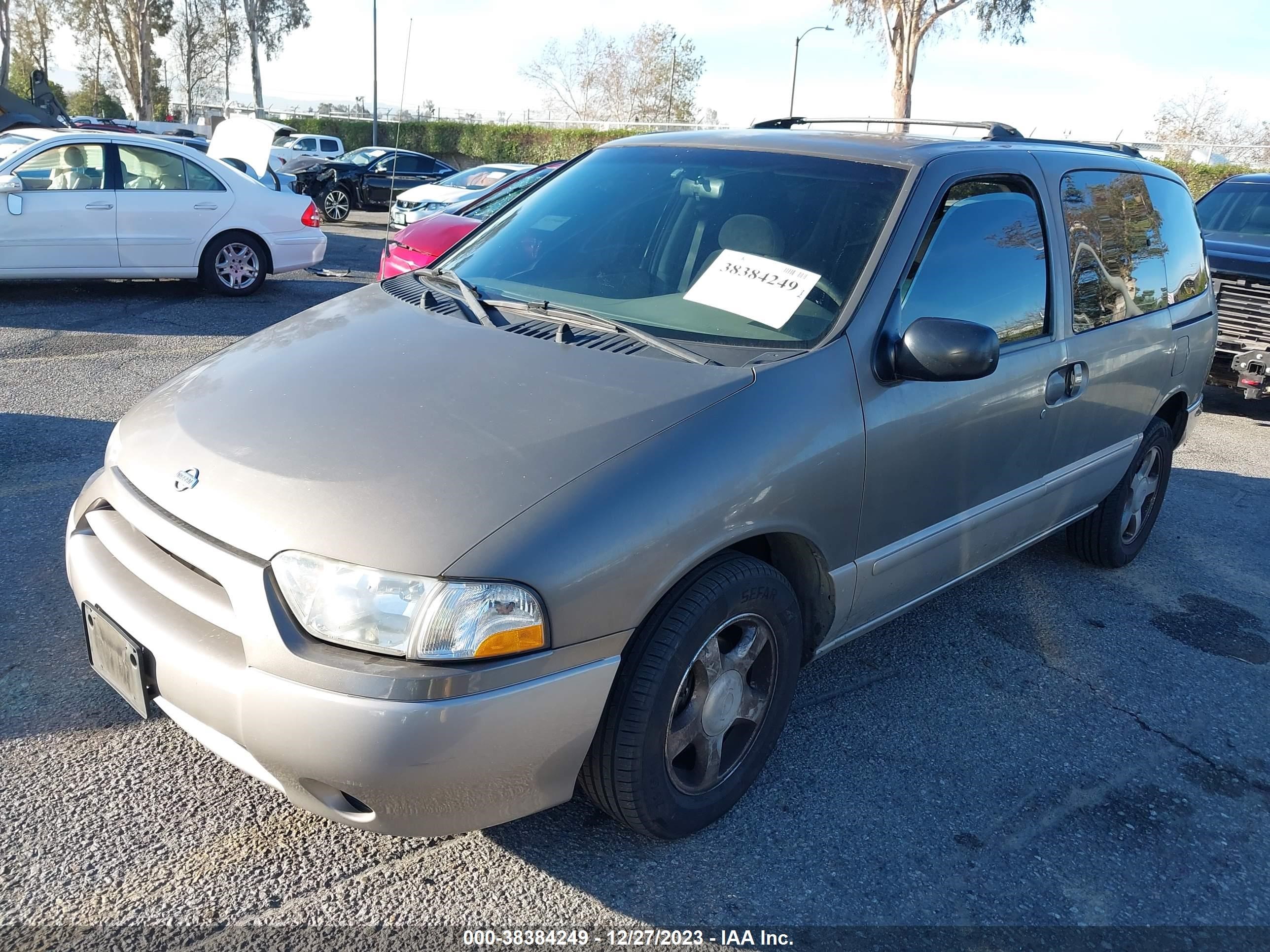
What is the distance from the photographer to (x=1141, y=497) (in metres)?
4.77

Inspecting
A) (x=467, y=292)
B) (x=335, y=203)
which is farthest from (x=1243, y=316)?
(x=335, y=203)

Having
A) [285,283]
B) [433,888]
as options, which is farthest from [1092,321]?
[285,283]

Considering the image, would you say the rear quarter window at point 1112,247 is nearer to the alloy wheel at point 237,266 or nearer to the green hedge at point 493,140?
the alloy wheel at point 237,266

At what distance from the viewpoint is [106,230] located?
8938 mm

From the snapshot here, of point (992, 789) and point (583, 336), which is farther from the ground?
point (583, 336)

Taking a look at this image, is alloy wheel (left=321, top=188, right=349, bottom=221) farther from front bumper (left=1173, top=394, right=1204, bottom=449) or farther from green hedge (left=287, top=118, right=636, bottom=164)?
front bumper (left=1173, top=394, right=1204, bottom=449)

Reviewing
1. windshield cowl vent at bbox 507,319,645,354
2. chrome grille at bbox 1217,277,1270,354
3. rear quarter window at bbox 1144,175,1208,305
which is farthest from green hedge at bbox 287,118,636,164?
windshield cowl vent at bbox 507,319,645,354

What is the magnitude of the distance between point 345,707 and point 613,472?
742mm

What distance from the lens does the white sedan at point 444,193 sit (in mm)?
13766

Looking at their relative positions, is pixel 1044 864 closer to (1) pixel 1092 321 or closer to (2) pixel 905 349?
(2) pixel 905 349

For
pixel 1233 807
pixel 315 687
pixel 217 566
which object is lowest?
pixel 1233 807

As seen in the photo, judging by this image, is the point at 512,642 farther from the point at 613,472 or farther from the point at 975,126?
the point at 975,126

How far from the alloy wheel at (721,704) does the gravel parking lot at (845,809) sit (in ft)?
0.63

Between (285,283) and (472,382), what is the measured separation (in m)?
9.25
